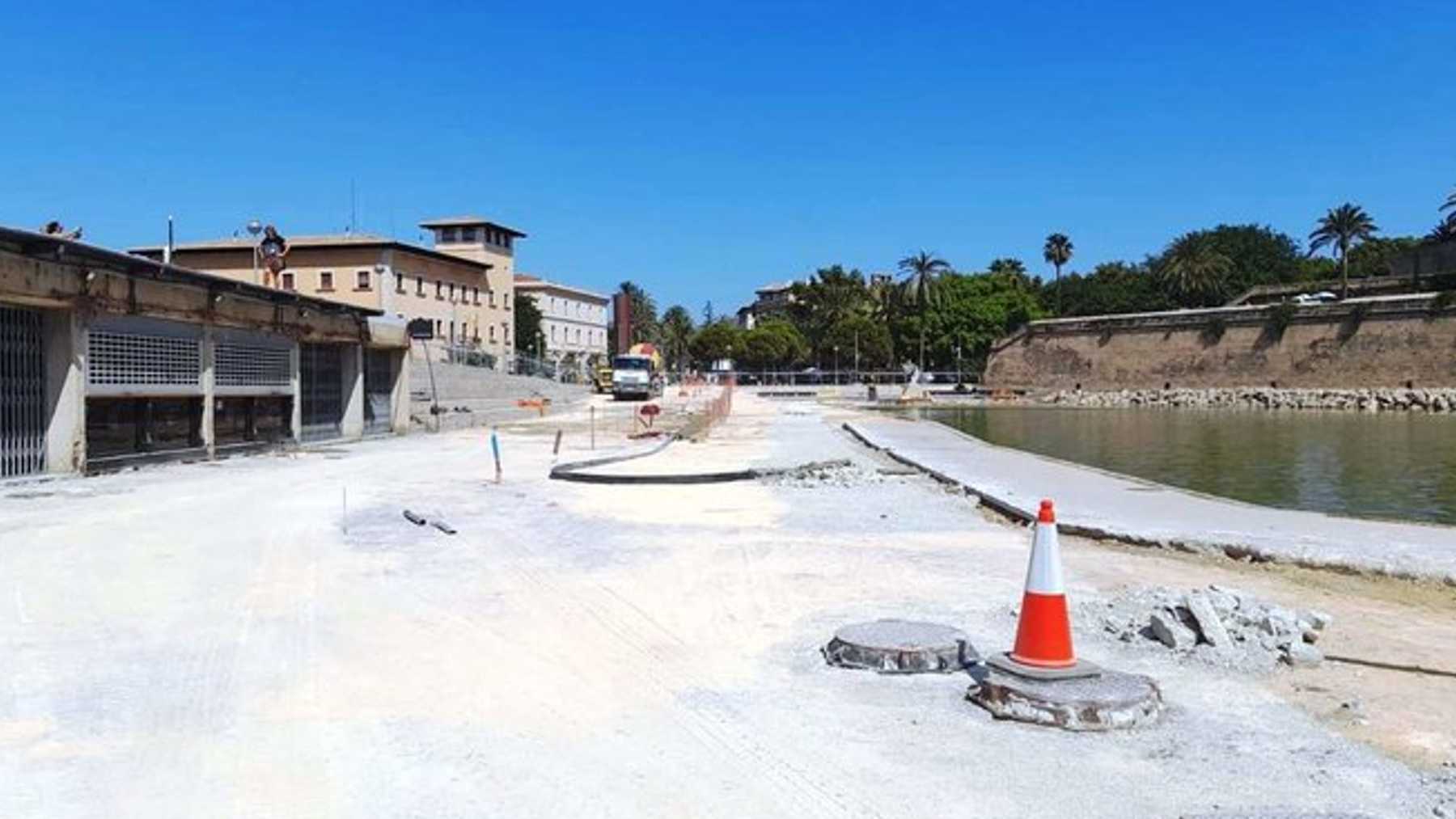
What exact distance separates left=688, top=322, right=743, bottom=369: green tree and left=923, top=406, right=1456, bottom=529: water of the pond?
6335 cm

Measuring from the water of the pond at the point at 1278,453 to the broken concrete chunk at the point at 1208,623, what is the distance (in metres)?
12.2

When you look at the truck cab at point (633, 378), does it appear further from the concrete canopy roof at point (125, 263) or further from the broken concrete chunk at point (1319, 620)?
the broken concrete chunk at point (1319, 620)

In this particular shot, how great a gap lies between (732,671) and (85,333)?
17.4 m

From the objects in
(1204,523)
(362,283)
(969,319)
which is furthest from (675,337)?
(1204,523)

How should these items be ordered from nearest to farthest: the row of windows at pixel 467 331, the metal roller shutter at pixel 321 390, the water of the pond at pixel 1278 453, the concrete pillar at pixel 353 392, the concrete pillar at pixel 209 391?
the water of the pond at pixel 1278 453 → the concrete pillar at pixel 209 391 → the metal roller shutter at pixel 321 390 → the concrete pillar at pixel 353 392 → the row of windows at pixel 467 331

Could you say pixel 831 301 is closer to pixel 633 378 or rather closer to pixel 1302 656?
pixel 633 378

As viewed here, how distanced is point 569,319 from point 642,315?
2345cm

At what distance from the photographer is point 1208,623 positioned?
746 cm

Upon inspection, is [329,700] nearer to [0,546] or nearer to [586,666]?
[586,666]

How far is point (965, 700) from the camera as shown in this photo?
631 cm

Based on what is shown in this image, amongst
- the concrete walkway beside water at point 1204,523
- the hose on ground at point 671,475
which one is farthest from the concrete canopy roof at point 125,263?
the concrete walkway beside water at point 1204,523

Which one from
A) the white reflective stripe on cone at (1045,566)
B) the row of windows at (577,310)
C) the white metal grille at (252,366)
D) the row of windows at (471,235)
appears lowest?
the white reflective stripe on cone at (1045,566)

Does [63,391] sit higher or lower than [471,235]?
lower

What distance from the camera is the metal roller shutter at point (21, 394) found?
18203 mm
